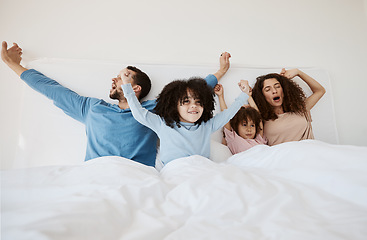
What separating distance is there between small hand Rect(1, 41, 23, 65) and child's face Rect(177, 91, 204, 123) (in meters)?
0.97

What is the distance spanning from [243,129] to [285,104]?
38 cm

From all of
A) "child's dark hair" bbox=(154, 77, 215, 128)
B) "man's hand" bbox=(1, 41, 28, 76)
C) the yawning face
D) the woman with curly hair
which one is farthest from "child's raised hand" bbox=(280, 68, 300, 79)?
"man's hand" bbox=(1, 41, 28, 76)

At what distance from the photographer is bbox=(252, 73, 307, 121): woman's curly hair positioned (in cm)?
133

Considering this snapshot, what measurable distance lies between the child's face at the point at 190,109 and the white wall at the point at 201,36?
445 mm

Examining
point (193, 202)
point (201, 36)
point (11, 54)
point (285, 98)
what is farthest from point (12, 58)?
point (285, 98)

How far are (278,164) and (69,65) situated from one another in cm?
120

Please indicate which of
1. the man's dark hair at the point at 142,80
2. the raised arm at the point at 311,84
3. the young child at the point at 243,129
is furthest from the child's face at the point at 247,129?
the man's dark hair at the point at 142,80

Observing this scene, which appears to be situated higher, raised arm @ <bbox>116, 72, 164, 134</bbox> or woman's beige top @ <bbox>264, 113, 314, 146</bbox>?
raised arm @ <bbox>116, 72, 164, 134</bbox>

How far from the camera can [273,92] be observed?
132cm

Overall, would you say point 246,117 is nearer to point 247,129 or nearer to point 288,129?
point 247,129

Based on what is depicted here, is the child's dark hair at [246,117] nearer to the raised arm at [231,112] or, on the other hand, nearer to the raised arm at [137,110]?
the raised arm at [231,112]

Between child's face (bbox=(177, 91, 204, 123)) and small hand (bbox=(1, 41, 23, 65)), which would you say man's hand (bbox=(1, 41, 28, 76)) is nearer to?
small hand (bbox=(1, 41, 23, 65))

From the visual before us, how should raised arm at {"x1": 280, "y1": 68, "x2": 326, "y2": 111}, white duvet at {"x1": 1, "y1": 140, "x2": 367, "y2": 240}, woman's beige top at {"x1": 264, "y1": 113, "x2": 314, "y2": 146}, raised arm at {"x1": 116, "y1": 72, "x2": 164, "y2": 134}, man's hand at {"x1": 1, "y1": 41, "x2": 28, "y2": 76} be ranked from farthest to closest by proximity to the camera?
raised arm at {"x1": 280, "y1": 68, "x2": 326, "y2": 111}, woman's beige top at {"x1": 264, "y1": 113, "x2": 314, "y2": 146}, man's hand at {"x1": 1, "y1": 41, "x2": 28, "y2": 76}, raised arm at {"x1": 116, "y1": 72, "x2": 164, "y2": 134}, white duvet at {"x1": 1, "y1": 140, "x2": 367, "y2": 240}

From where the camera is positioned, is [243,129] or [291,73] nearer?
[243,129]
